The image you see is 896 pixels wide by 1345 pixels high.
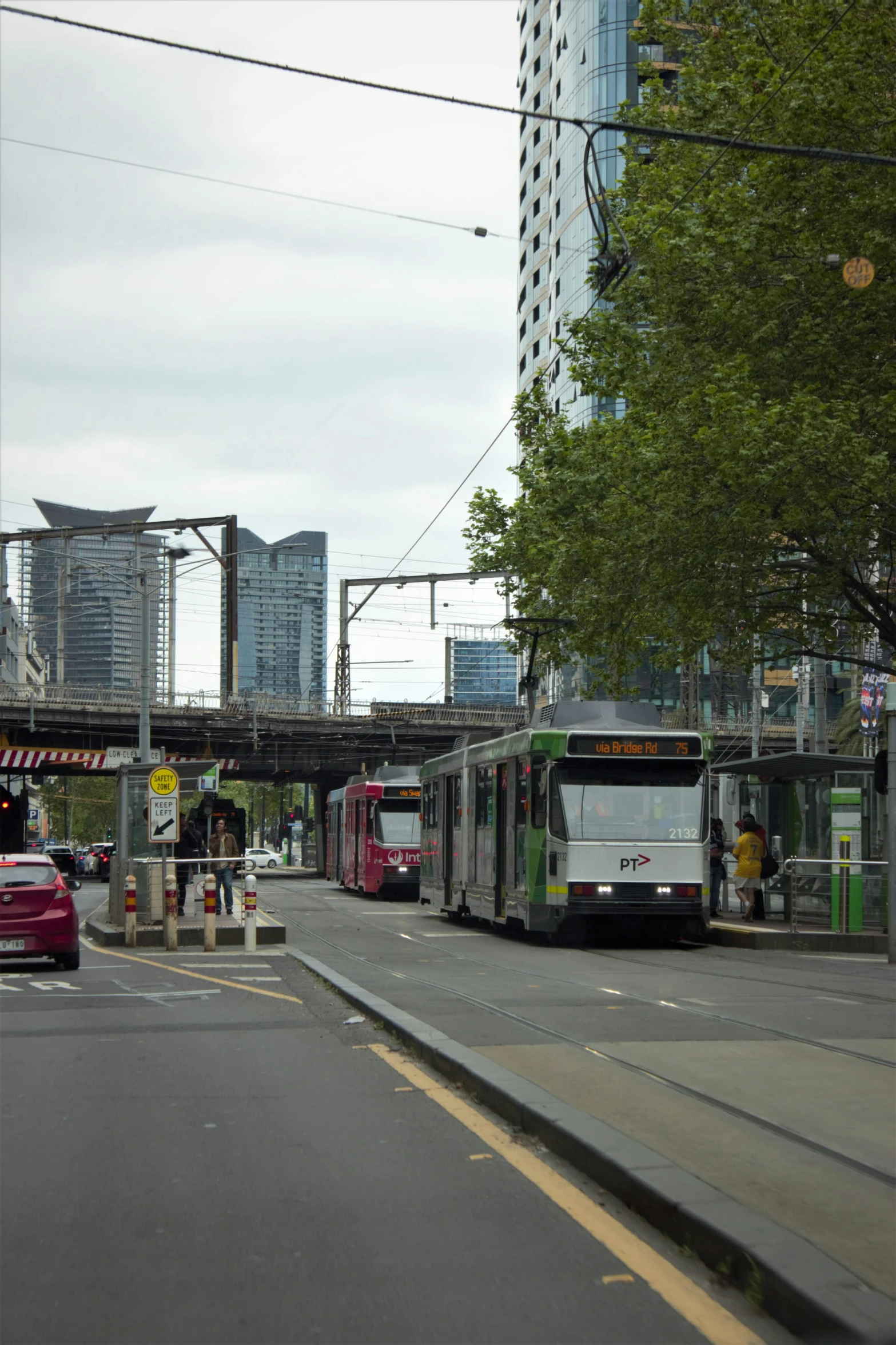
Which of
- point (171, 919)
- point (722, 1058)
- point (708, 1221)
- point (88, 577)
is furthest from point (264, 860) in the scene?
point (708, 1221)

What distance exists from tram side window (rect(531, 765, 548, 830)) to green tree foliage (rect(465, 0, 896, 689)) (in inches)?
183

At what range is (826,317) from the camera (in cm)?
2247

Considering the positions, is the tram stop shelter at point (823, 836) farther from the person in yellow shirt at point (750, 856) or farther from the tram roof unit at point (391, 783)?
the tram roof unit at point (391, 783)

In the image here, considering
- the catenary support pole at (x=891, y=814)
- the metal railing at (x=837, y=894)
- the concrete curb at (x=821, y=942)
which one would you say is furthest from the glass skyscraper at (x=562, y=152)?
the catenary support pole at (x=891, y=814)

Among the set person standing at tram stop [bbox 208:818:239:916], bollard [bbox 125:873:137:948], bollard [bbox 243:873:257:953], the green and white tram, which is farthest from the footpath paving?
person standing at tram stop [bbox 208:818:239:916]

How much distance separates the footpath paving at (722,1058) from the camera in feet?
17.5

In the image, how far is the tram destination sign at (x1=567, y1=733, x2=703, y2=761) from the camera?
20.8 m

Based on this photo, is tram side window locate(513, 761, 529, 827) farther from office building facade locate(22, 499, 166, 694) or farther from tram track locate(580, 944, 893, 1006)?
office building facade locate(22, 499, 166, 694)

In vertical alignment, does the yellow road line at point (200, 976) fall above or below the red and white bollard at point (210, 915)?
below

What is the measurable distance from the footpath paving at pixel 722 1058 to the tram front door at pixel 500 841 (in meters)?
3.47

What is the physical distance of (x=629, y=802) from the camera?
20922 mm

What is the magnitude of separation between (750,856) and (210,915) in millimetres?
9076

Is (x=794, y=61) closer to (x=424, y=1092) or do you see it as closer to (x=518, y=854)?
(x=518, y=854)

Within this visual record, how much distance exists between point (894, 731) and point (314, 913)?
1576cm
